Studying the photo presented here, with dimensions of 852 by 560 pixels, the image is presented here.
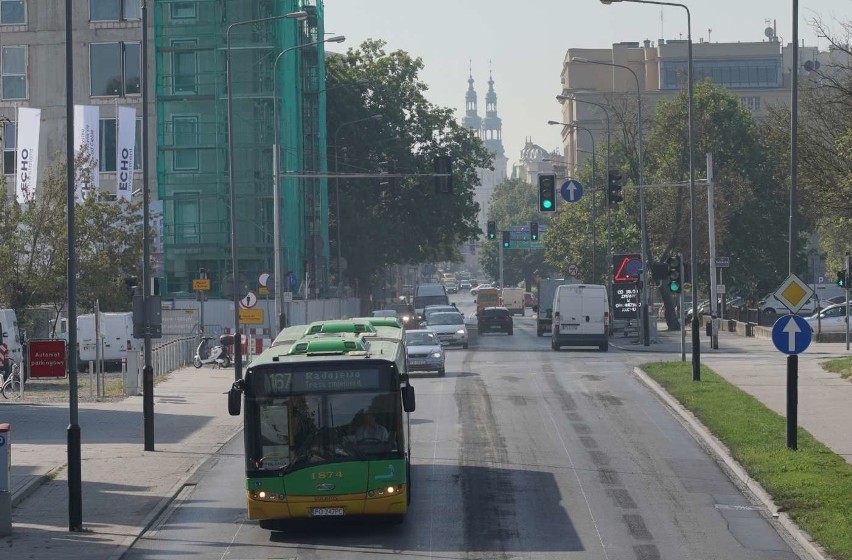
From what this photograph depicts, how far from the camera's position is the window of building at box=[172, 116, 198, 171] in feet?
213

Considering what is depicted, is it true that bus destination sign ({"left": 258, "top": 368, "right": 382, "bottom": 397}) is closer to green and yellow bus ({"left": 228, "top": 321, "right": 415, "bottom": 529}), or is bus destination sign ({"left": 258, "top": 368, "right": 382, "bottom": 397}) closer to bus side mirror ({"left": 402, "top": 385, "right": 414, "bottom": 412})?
green and yellow bus ({"left": 228, "top": 321, "right": 415, "bottom": 529})

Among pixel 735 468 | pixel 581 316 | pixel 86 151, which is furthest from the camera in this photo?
pixel 86 151

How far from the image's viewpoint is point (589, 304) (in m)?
52.3

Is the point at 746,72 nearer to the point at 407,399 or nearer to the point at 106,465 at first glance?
the point at 106,465

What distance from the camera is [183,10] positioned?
65.5 meters

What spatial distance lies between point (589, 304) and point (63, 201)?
61.8 ft

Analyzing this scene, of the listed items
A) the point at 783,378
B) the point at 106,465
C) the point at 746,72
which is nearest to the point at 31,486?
the point at 106,465

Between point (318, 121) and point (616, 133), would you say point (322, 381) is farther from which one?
point (616, 133)

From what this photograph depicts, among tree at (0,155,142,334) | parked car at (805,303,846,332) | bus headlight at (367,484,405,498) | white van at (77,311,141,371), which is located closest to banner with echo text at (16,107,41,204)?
tree at (0,155,142,334)

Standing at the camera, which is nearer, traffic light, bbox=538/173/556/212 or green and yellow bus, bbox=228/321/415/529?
green and yellow bus, bbox=228/321/415/529

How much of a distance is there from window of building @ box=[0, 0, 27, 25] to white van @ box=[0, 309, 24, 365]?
1314 inches

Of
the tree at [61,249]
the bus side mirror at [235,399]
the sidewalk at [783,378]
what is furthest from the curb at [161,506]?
the tree at [61,249]

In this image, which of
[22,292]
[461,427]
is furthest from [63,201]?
[461,427]

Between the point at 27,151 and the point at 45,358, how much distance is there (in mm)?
19393
